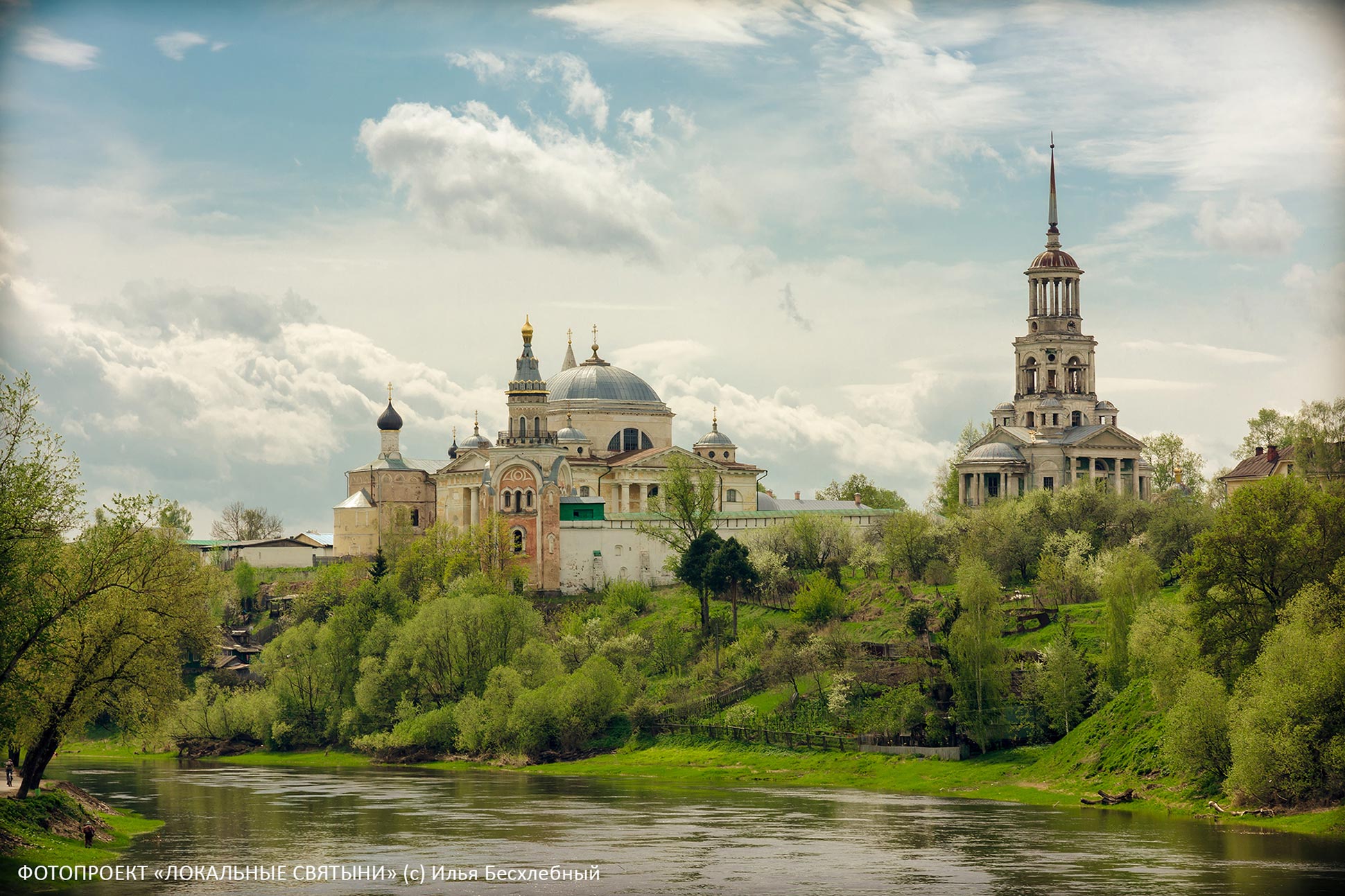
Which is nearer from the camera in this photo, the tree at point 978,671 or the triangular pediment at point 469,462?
the tree at point 978,671

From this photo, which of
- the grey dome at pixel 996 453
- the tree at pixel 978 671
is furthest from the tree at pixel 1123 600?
the grey dome at pixel 996 453

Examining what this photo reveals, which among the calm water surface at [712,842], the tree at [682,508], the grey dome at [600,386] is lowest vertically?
the calm water surface at [712,842]

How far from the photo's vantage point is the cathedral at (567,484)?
298ft

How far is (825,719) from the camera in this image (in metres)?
66.1

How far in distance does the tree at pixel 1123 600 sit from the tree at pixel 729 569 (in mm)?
18806

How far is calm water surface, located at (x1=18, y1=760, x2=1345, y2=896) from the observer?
3781cm

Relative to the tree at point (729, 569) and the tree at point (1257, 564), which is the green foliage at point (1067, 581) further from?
the tree at point (1257, 564)

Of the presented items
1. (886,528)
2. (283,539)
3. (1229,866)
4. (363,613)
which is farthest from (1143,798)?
(283,539)

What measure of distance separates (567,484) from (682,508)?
9.62 meters

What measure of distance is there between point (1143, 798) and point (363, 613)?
42340 mm

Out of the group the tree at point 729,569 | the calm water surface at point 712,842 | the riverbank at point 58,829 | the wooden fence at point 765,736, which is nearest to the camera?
the riverbank at point 58,829

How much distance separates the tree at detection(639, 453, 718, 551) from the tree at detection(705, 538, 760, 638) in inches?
237

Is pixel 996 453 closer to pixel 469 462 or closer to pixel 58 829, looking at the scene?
pixel 469 462

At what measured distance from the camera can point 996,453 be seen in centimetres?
9856
